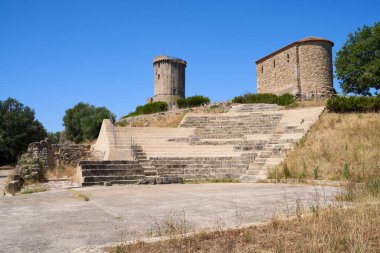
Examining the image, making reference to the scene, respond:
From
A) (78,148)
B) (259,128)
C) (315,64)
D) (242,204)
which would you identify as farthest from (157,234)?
(315,64)

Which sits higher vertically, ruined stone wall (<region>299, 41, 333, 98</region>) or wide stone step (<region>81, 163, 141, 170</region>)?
ruined stone wall (<region>299, 41, 333, 98</region>)

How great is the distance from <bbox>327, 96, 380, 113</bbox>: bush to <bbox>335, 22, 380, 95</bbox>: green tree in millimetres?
14947

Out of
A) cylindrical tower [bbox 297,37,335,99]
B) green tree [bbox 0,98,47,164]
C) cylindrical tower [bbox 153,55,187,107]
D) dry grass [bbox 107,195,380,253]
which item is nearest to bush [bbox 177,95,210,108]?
cylindrical tower [bbox 297,37,335,99]

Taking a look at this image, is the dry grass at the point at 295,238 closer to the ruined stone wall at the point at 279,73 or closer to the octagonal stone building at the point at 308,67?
the octagonal stone building at the point at 308,67

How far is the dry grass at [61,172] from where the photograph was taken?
44.7ft

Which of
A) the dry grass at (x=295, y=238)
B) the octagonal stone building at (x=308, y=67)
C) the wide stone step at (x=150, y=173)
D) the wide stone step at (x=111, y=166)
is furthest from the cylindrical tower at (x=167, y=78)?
the dry grass at (x=295, y=238)

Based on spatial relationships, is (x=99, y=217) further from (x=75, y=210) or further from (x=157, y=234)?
(x=157, y=234)

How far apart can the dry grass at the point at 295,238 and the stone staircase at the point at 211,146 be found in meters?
7.60

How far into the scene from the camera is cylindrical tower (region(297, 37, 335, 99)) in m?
37.2

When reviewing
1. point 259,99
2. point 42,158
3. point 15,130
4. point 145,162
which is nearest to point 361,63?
point 259,99

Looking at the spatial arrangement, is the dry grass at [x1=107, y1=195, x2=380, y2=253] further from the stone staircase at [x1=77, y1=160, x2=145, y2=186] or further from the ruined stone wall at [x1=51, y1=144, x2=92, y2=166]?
the ruined stone wall at [x1=51, y1=144, x2=92, y2=166]

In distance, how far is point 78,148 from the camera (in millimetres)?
16156

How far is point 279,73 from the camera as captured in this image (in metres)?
40.6

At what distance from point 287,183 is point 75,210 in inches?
258
